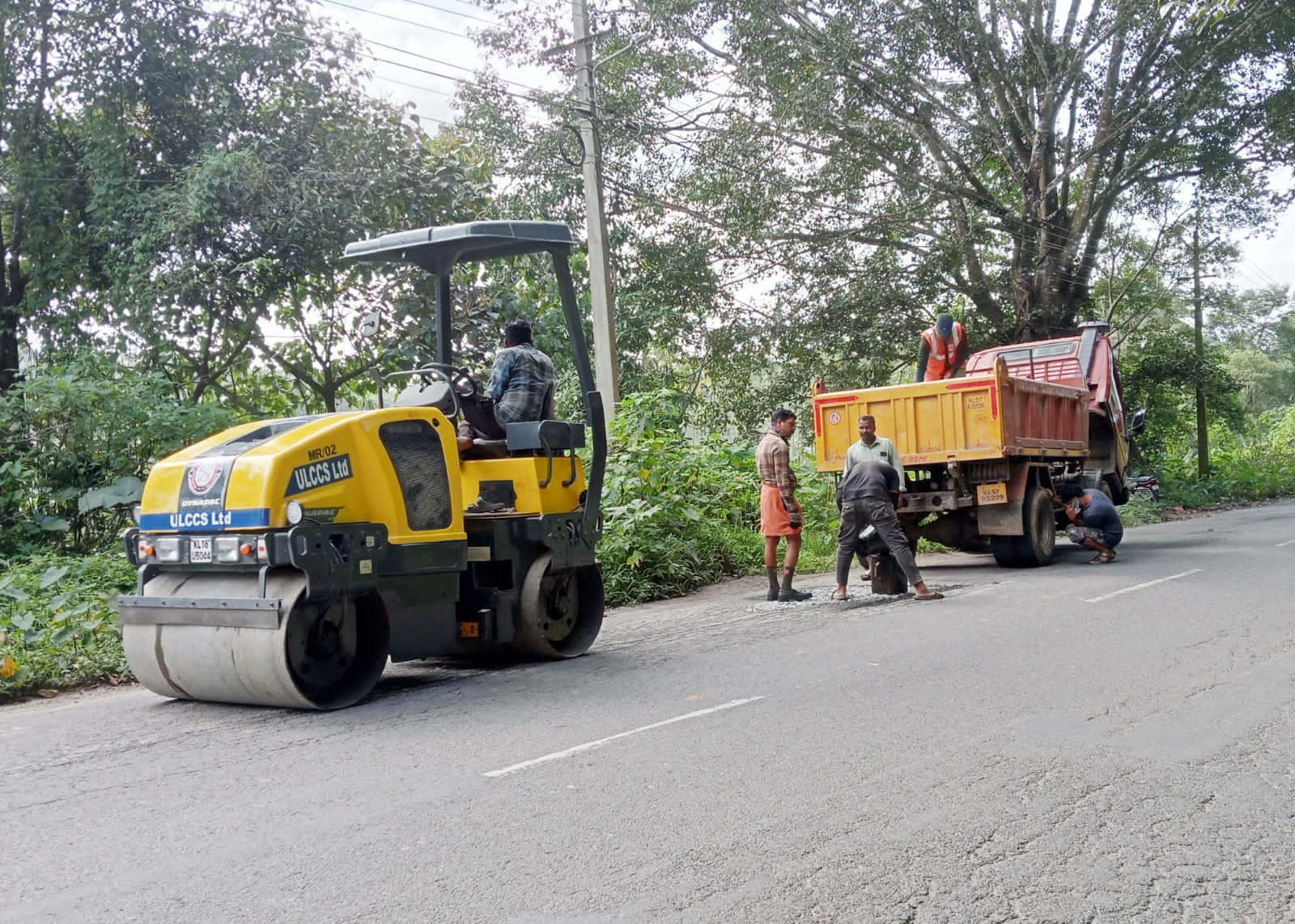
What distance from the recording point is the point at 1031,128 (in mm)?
22906

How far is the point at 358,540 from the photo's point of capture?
6.69m

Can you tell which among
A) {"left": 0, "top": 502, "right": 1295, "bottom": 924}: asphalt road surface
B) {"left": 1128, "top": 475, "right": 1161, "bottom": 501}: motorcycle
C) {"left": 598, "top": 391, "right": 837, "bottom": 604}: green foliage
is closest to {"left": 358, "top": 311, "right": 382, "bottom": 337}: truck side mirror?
{"left": 0, "top": 502, "right": 1295, "bottom": 924}: asphalt road surface

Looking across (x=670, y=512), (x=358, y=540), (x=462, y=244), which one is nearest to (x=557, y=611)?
(x=358, y=540)

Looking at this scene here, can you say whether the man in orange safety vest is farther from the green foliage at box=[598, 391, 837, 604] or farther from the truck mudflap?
the truck mudflap

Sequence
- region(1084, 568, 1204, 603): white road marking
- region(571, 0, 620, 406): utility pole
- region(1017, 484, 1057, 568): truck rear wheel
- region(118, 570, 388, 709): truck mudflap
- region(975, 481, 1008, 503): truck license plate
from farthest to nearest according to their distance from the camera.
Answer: region(571, 0, 620, 406): utility pole → region(1017, 484, 1057, 568): truck rear wheel → region(975, 481, 1008, 503): truck license plate → region(1084, 568, 1204, 603): white road marking → region(118, 570, 388, 709): truck mudflap

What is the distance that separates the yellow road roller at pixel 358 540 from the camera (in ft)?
21.1

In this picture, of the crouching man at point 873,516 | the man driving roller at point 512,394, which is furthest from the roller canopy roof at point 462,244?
the crouching man at point 873,516

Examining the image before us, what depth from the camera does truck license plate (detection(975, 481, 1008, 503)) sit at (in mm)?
13266

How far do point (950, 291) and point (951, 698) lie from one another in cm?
1843

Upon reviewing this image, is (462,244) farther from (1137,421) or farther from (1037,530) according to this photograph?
(1137,421)

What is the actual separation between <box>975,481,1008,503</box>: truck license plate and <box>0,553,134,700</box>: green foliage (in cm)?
868

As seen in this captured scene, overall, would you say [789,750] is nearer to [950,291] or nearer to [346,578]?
[346,578]

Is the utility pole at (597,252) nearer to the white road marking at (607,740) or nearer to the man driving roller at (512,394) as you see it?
the man driving roller at (512,394)

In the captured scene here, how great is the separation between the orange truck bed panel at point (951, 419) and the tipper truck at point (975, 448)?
0.01 meters
